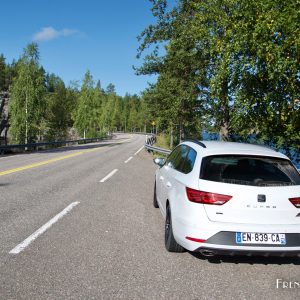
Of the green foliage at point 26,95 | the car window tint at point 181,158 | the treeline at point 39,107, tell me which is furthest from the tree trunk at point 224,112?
the green foliage at point 26,95

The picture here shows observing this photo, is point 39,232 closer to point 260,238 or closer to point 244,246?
point 244,246

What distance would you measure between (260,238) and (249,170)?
3.22ft

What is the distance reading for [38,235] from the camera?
5887mm

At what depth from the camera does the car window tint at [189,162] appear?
Answer: 5282 mm

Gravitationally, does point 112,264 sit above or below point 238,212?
below

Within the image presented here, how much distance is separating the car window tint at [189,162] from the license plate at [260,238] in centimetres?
118

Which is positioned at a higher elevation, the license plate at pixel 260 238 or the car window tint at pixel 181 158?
the car window tint at pixel 181 158

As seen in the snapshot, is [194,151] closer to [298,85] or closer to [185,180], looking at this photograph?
[185,180]

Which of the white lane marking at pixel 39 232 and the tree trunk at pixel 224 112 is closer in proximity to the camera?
the white lane marking at pixel 39 232

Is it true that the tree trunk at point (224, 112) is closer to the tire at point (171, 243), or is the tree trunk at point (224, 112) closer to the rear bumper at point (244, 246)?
the tire at point (171, 243)

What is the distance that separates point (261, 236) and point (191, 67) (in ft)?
51.6

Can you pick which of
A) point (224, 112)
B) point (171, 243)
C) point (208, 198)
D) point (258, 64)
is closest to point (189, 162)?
point (208, 198)

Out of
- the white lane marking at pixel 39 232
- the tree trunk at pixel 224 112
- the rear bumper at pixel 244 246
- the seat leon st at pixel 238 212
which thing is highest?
the tree trunk at pixel 224 112

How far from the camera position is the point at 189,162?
5.50 metres
